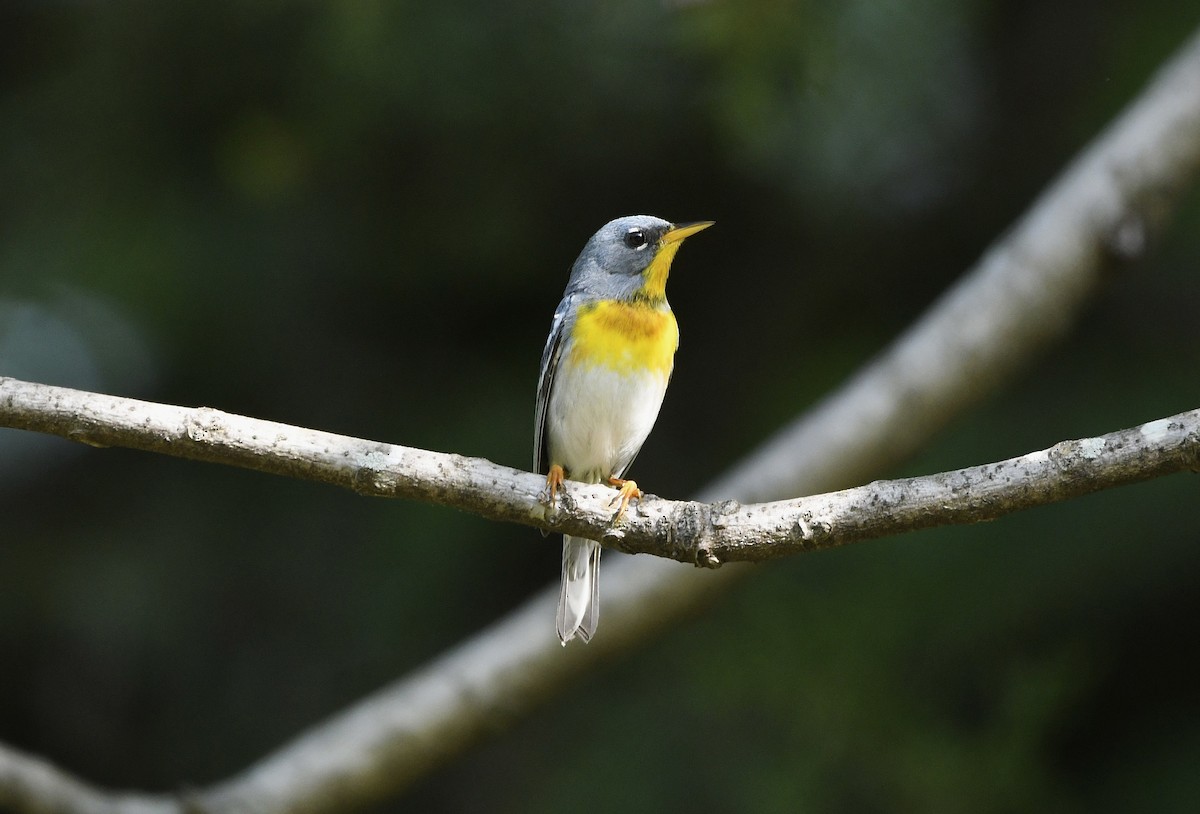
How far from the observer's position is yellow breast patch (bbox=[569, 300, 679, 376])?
3998 mm

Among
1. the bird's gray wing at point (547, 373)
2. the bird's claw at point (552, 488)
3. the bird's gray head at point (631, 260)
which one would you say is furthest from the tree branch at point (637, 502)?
the bird's gray head at point (631, 260)

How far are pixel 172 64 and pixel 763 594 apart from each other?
10.7 feet

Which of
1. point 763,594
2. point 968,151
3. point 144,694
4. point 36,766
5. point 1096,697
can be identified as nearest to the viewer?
point 36,766

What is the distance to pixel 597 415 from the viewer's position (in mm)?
4012

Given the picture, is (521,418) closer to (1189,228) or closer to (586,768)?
(586,768)

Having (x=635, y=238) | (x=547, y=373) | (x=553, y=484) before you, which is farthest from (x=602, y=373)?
(x=553, y=484)

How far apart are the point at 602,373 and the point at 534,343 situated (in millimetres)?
1462

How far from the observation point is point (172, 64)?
193 inches

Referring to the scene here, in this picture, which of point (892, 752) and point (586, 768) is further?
point (586, 768)

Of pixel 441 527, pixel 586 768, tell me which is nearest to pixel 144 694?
pixel 441 527

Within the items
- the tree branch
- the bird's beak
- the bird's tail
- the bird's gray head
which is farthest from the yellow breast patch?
the tree branch

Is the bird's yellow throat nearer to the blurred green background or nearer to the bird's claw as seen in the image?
the blurred green background

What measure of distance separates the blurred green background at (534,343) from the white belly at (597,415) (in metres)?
0.72

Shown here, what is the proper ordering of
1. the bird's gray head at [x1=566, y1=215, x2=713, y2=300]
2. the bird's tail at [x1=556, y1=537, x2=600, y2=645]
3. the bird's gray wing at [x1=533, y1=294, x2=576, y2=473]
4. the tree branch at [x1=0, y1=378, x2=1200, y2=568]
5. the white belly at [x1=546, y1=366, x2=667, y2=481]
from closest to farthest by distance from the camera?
the tree branch at [x1=0, y1=378, x2=1200, y2=568] → the bird's tail at [x1=556, y1=537, x2=600, y2=645] → the white belly at [x1=546, y1=366, x2=667, y2=481] → the bird's gray wing at [x1=533, y1=294, x2=576, y2=473] → the bird's gray head at [x1=566, y1=215, x2=713, y2=300]
